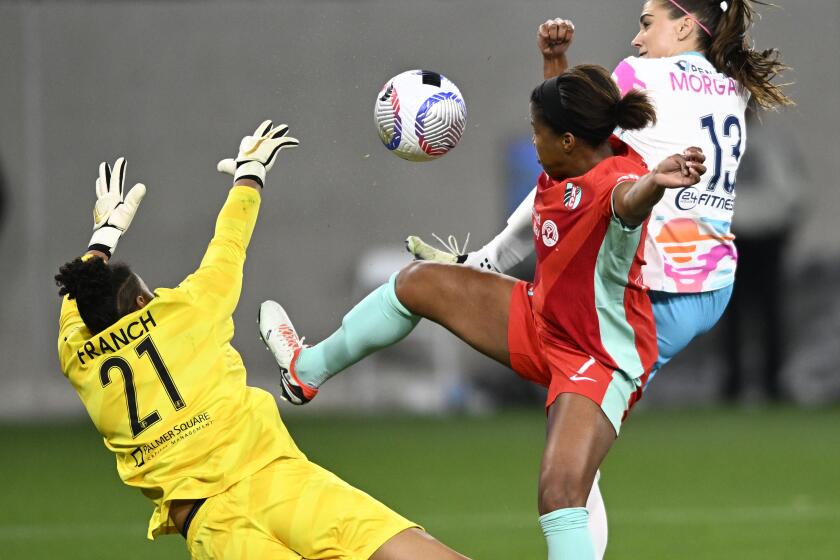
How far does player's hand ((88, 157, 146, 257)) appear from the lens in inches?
187

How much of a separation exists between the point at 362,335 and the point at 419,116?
0.84 metres

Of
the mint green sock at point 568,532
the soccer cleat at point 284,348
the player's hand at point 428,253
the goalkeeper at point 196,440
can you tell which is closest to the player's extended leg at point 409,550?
the goalkeeper at point 196,440

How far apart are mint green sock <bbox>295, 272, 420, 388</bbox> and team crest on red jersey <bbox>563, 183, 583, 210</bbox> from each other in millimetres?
744

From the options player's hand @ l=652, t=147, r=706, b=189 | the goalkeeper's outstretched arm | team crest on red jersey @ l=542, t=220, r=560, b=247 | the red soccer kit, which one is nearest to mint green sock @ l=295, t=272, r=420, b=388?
the goalkeeper's outstretched arm

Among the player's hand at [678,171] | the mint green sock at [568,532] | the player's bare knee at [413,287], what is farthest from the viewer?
the player's bare knee at [413,287]

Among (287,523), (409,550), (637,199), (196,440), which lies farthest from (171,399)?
(637,199)

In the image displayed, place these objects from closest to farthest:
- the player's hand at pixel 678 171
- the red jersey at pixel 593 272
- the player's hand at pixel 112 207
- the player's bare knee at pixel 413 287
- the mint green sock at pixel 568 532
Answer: the player's hand at pixel 678 171, the mint green sock at pixel 568 532, the red jersey at pixel 593 272, the player's bare knee at pixel 413 287, the player's hand at pixel 112 207

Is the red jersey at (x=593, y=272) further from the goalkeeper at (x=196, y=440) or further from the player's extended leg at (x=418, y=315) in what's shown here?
the goalkeeper at (x=196, y=440)

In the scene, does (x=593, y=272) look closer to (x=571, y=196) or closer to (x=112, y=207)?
(x=571, y=196)

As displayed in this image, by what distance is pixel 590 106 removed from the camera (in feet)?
13.7

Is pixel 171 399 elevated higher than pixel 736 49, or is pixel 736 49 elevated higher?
pixel 736 49

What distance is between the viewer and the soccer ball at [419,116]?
4809mm

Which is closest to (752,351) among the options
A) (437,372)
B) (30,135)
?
(437,372)

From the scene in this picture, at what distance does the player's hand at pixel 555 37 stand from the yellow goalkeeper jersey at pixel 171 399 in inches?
57.8
